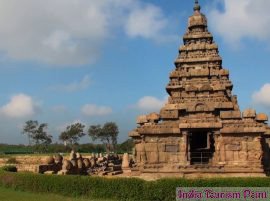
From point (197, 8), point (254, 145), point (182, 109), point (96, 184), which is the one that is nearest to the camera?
point (96, 184)

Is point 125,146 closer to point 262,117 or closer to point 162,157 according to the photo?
point 262,117

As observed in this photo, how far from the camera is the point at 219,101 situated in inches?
905

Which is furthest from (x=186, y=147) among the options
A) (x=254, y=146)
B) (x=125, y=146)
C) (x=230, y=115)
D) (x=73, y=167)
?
(x=125, y=146)

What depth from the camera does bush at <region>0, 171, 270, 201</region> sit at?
14.9m

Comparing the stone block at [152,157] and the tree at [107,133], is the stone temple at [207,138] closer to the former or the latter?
the stone block at [152,157]

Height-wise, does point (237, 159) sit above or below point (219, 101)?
below

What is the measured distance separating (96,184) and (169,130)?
7.06m

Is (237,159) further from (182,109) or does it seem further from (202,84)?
(202,84)

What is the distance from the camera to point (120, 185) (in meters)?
15.6

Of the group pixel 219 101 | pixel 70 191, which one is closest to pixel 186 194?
pixel 70 191

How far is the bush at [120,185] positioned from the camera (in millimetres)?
14938

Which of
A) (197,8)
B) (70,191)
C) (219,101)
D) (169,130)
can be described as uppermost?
(197,8)

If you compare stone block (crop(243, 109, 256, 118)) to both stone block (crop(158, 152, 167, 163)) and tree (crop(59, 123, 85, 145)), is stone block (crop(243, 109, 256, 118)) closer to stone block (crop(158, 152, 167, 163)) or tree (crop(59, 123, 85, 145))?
stone block (crop(158, 152, 167, 163))

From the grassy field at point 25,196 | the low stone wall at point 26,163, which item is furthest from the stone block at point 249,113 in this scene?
the low stone wall at point 26,163
